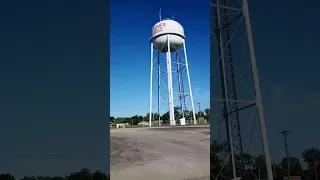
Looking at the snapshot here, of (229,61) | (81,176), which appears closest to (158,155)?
(229,61)

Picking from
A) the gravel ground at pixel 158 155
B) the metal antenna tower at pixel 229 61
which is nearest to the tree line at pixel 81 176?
the gravel ground at pixel 158 155

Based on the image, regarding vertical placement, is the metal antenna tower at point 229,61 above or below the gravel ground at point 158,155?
above

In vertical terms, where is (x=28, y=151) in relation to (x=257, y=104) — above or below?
below

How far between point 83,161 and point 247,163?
244 cm

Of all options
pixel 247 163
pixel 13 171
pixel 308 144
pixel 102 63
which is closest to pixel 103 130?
pixel 102 63

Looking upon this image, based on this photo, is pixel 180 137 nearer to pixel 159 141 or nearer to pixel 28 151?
pixel 159 141

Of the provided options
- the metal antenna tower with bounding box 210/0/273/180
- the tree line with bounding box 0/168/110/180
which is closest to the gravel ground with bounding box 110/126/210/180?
the metal antenna tower with bounding box 210/0/273/180

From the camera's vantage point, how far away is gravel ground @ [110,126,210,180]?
8.47ft

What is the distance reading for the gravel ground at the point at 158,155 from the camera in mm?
2582

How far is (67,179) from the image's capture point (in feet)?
13.9

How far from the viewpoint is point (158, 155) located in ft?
9.41

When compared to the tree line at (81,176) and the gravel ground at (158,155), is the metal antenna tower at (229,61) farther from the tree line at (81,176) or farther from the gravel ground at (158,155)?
the tree line at (81,176)

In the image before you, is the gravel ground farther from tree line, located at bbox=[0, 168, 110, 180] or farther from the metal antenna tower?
tree line, located at bbox=[0, 168, 110, 180]

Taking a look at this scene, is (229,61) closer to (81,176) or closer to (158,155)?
(158,155)
